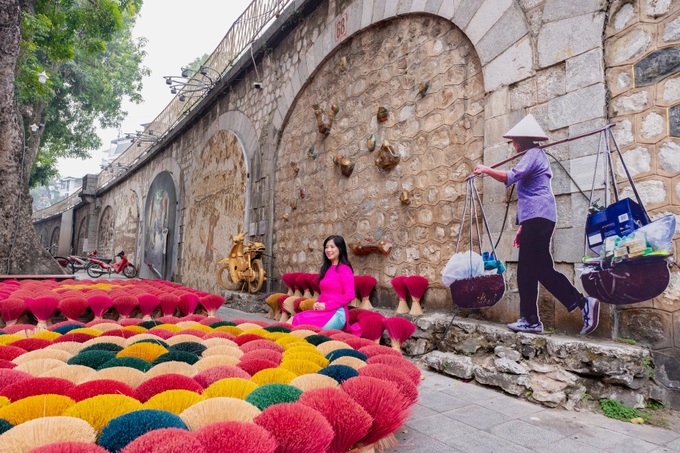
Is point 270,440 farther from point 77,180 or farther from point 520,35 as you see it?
point 77,180

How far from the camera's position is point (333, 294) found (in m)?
3.71

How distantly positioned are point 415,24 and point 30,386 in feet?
14.0

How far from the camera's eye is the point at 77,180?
67.8 m

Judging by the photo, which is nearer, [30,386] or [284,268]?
[30,386]

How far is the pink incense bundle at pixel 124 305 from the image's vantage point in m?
3.25

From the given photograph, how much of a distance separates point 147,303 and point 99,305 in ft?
1.09

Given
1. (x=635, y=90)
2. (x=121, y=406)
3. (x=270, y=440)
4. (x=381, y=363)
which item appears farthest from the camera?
(x=635, y=90)

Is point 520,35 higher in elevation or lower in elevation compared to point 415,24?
lower

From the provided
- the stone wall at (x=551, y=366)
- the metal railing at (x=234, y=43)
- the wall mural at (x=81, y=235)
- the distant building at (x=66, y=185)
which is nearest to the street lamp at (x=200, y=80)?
the metal railing at (x=234, y=43)

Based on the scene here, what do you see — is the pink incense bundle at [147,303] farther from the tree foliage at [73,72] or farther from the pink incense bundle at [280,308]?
the tree foliage at [73,72]

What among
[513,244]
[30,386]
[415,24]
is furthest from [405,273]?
[30,386]

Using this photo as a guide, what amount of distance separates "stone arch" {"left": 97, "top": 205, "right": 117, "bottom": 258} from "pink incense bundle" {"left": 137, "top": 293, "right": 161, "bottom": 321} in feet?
61.2

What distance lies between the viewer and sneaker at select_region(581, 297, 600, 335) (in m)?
2.50

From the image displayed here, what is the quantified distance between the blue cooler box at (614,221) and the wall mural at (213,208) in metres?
6.05
